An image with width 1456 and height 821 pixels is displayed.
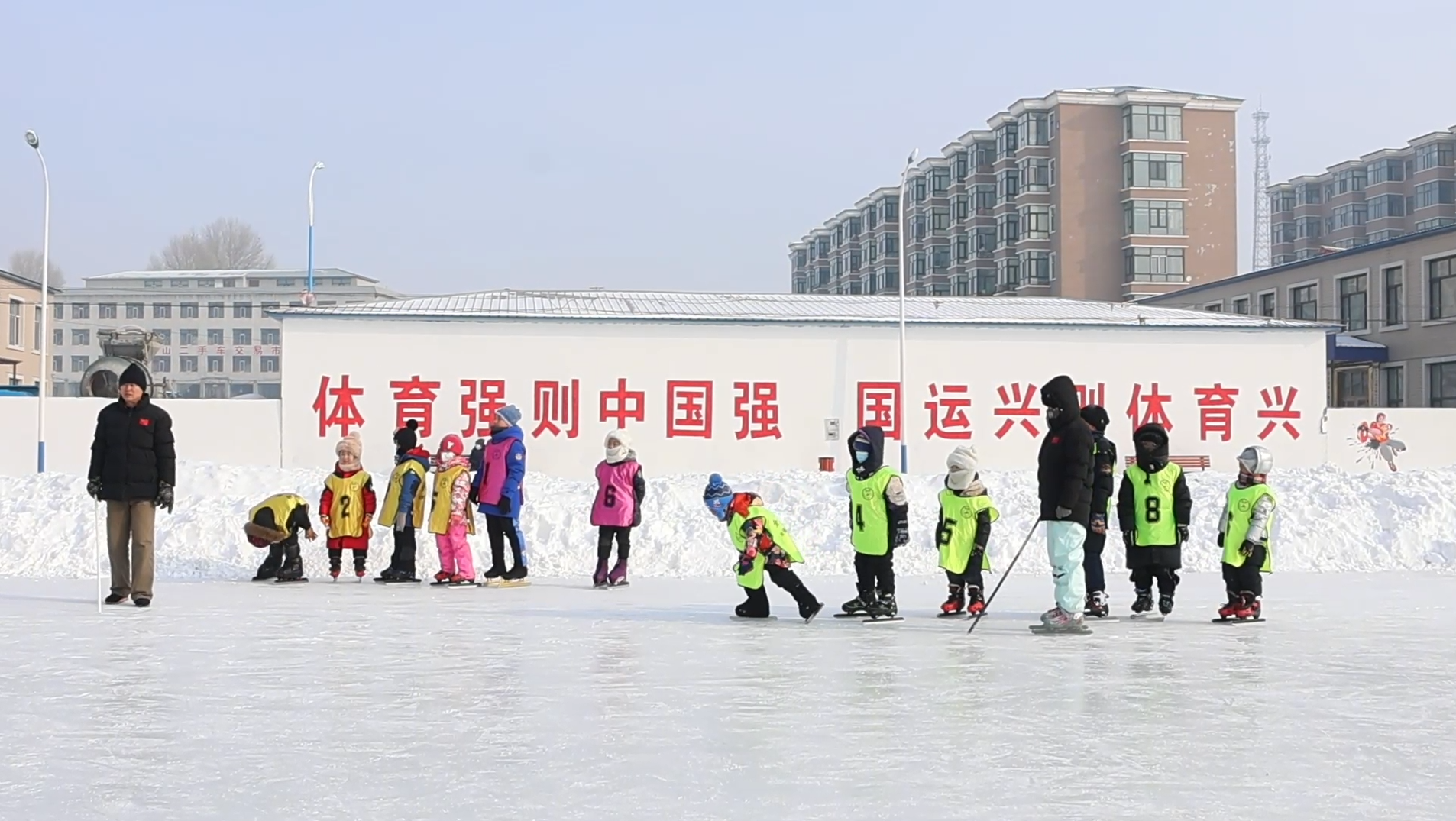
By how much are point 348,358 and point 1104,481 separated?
58.9ft

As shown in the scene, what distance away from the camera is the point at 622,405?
26.7m

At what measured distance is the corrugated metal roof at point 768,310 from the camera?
27.1 metres

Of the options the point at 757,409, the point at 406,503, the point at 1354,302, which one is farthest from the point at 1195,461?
the point at 1354,302

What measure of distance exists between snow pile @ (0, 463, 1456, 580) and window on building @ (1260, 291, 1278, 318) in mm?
36434

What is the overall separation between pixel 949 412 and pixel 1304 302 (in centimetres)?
2989

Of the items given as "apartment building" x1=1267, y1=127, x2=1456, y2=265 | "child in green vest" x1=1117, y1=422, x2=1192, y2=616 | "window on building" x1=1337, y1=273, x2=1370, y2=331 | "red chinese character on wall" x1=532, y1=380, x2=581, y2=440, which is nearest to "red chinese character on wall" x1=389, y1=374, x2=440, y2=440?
"red chinese character on wall" x1=532, y1=380, x2=581, y2=440

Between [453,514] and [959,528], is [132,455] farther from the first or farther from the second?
[959,528]

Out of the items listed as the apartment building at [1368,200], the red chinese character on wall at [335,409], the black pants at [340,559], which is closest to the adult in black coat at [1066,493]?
the black pants at [340,559]

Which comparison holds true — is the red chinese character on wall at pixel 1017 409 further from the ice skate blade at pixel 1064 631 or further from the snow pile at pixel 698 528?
the ice skate blade at pixel 1064 631

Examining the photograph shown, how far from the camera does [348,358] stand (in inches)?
1023

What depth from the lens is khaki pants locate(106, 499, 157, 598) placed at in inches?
450

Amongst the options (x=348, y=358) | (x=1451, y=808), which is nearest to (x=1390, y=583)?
(x=1451, y=808)

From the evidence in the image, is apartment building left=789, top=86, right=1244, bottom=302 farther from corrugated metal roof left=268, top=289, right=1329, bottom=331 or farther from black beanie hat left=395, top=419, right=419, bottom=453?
black beanie hat left=395, top=419, right=419, bottom=453

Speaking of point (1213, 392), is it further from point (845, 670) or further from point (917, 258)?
point (917, 258)
